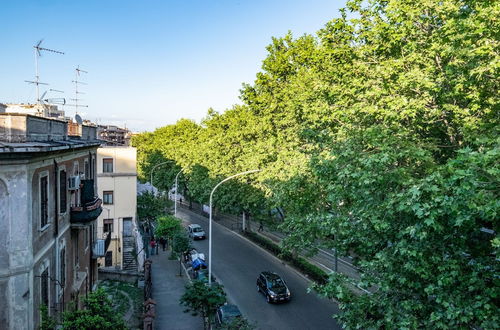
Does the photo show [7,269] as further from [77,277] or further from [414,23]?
[414,23]

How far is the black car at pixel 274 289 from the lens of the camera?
23.2 metres

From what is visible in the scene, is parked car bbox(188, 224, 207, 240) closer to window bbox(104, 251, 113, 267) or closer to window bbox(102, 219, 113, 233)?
window bbox(104, 251, 113, 267)

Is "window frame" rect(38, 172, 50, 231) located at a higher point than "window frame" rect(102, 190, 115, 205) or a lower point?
higher

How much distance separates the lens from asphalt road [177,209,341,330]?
21.0 metres

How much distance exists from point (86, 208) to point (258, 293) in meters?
13.4

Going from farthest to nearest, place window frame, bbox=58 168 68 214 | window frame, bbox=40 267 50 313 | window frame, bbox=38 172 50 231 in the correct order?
window frame, bbox=58 168 68 214, window frame, bbox=40 267 50 313, window frame, bbox=38 172 50 231

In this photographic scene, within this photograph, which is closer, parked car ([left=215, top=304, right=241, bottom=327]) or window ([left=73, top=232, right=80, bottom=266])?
window ([left=73, top=232, right=80, bottom=266])

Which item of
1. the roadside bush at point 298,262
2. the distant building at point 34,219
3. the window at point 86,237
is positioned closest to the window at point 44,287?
the distant building at point 34,219

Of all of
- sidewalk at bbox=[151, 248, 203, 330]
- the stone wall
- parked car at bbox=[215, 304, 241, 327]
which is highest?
parked car at bbox=[215, 304, 241, 327]

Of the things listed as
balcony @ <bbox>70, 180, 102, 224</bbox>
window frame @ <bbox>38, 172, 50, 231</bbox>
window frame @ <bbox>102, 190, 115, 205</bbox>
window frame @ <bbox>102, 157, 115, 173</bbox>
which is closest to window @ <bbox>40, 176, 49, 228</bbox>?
window frame @ <bbox>38, 172, 50, 231</bbox>

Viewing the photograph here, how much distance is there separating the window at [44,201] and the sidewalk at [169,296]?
34.3 feet

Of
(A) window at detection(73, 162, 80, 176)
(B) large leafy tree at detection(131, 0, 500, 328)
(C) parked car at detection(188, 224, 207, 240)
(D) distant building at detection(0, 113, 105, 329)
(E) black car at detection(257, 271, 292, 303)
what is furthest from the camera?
(C) parked car at detection(188, 224, 207, 240)

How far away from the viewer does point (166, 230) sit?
32.5 meters

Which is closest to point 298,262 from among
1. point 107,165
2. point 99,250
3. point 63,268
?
point 99,250
